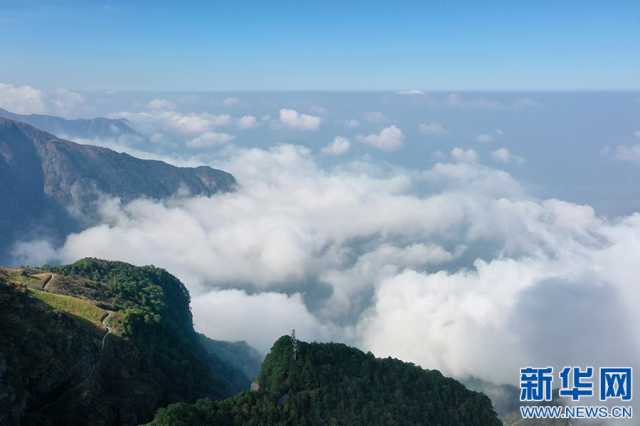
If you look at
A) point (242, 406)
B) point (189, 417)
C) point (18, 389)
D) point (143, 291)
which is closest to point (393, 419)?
point (242, 406)

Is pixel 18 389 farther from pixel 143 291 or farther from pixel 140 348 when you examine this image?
pixel 143 291

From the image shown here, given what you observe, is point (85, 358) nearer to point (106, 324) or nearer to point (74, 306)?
point (106, 324)

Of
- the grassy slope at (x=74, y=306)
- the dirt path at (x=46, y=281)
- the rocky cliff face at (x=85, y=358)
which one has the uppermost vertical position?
the dirt path at (x=46, y=281)

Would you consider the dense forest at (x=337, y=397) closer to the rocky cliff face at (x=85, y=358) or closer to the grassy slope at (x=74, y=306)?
the rocky cliff face at (x=85, y=358)

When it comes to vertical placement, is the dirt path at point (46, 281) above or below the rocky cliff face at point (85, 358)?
above
